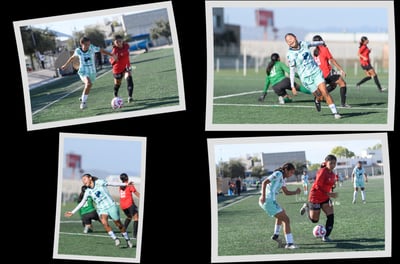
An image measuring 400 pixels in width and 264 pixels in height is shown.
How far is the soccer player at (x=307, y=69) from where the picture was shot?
9.52 metres

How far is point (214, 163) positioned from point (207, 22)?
4.51 feet

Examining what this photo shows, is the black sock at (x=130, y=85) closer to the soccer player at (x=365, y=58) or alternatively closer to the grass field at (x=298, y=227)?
the grass field at (x=298, y=227)

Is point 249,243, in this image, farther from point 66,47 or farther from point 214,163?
point 66,47

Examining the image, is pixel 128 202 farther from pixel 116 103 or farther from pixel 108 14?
pixel 108 14

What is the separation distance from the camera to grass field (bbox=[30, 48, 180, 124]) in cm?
923

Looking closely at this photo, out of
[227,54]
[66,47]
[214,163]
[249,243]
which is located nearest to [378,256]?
[249,243]

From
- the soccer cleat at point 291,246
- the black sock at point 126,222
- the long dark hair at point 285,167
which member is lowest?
the soccer cleat at point 291,246

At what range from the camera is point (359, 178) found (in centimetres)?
938

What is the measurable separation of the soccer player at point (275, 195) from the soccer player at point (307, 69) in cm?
80

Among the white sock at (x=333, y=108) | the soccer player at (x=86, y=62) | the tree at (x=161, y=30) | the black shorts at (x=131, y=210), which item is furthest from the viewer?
the white sock at (x=333, y=108)

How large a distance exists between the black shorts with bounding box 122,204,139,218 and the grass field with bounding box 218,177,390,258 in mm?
851

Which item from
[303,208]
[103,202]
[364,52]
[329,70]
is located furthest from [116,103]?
[364,52]

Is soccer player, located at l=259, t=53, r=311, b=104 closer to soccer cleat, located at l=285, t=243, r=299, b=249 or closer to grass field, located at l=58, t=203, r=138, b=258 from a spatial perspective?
soccer cleat, located at l=285, t=243, r=299, b=249

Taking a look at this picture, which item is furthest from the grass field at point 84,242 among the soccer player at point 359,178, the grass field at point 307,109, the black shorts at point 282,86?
the soccer player at point 359,178
